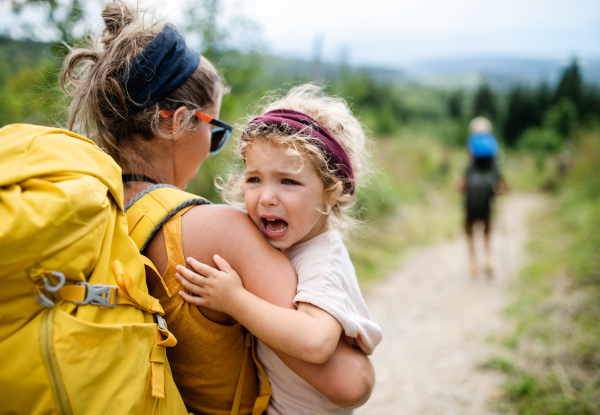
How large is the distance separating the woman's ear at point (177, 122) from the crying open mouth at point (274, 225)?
17.4 inches

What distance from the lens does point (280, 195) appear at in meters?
1.41

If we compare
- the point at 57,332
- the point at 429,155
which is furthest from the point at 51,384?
the point at 429,155

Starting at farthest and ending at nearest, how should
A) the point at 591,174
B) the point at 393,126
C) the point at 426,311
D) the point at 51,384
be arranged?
the point at 393,126, the point at 591,174, the point at 426,311, the point at 51,384

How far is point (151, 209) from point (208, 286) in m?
0.30

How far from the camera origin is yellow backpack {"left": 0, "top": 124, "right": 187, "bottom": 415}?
33.1 inches

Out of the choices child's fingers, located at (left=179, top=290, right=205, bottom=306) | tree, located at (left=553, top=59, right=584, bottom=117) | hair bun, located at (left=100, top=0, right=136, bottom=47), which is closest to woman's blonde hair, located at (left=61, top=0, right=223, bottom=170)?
hair bun, located at (left=100, top=0, right=136, bottom=47)

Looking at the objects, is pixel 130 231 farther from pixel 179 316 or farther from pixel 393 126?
pixel 393 126

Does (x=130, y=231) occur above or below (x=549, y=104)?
below

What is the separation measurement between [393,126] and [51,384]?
1591cm

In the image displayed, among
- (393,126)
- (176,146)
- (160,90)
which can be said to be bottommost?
(176,146)

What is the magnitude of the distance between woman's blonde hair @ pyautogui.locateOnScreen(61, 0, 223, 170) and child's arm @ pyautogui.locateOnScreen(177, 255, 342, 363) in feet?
1.81

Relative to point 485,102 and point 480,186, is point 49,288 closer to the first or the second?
point 480,186

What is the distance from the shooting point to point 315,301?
4.02 feet

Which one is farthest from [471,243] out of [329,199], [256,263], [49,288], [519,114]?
[519,114]
